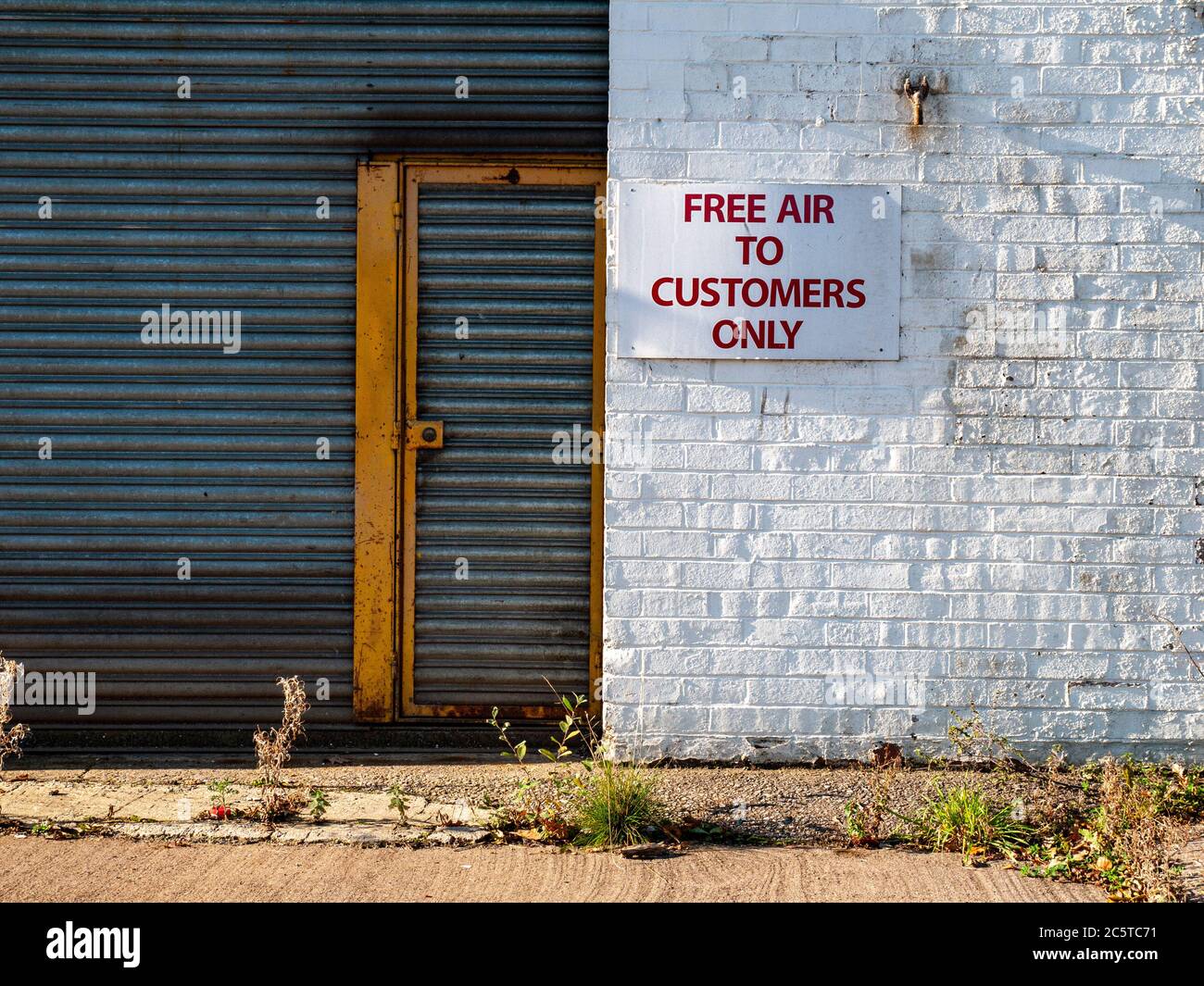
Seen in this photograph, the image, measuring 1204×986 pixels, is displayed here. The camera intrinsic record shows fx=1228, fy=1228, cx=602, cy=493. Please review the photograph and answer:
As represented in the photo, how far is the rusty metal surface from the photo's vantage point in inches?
241

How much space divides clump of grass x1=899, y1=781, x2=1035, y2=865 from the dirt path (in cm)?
10

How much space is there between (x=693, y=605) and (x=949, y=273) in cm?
194

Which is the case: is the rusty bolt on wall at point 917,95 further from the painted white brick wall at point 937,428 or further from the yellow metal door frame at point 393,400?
the yellow metal door frame at point 393,400

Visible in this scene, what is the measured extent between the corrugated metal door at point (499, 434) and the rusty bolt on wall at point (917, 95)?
5.11ft

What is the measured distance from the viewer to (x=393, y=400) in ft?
20.1

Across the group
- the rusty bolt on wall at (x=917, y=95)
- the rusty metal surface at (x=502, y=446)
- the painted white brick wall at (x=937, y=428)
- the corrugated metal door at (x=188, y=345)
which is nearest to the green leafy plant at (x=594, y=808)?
the painted white brick wall at (x=937, y=428)

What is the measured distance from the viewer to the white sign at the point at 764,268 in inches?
223

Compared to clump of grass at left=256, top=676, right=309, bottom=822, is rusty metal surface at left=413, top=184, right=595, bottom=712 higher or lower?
higher

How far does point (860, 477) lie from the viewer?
5680 millimetres

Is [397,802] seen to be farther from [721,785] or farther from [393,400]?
[393,400]

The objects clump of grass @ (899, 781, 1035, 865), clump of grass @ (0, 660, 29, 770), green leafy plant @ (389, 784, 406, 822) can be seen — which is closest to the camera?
clump of grass @ (899, 781, 1035, 865)

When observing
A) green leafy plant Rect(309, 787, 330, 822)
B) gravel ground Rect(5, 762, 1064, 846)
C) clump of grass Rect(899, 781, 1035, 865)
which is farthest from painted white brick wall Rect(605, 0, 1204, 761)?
green leafy plant Rect(309, 787, 330, 822)

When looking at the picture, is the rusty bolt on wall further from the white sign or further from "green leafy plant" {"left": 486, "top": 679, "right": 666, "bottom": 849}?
"green leafy plant" {"left": 486, "top": 679, "right": 666, "bottom": 849}
